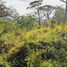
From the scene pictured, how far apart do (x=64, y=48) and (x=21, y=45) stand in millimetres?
1182

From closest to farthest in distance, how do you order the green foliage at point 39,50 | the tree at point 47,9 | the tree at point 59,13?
the green foliage at point 39,50 < the tree at point 47,9 < the tree at point 59,13

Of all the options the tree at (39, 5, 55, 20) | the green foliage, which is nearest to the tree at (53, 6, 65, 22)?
the tree at (39, 5, 55, 20)

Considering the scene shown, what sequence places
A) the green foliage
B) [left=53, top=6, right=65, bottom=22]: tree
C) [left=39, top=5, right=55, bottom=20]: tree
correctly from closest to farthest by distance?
the green foliage < [left=39, top=5, right=55, bottom=20]: tree < [left=53, top=6, right=65, bottom=22]: tree

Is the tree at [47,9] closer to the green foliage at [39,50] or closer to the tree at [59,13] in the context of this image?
the tree at [59,13]

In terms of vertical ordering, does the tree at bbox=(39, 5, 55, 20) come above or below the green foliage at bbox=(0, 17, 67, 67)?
below

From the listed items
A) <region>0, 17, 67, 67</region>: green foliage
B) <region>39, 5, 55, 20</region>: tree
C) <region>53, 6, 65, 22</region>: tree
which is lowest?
<region>53, 6, 65, 22</region>: tree

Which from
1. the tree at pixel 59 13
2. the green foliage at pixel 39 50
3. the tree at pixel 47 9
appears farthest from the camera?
the tree at pixel 59 13

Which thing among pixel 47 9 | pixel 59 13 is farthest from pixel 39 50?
pixel 59 13

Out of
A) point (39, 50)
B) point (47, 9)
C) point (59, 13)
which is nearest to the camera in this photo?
point (39, 50)

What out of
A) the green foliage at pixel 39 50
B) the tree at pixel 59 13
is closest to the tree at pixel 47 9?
the tree at pixel 59 13

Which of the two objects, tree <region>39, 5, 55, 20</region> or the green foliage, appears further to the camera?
tree <region>39, 5, 55, 20</region>

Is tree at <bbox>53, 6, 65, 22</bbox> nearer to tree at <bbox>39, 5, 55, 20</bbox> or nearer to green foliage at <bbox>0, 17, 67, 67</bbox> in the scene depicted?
tree at <bbox>39, 5, 55, 20</bbox>

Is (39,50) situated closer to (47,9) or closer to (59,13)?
(47,9)

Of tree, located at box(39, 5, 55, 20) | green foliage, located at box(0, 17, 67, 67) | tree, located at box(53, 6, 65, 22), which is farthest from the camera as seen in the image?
tree, located at box(53, 6, 65, 22)
